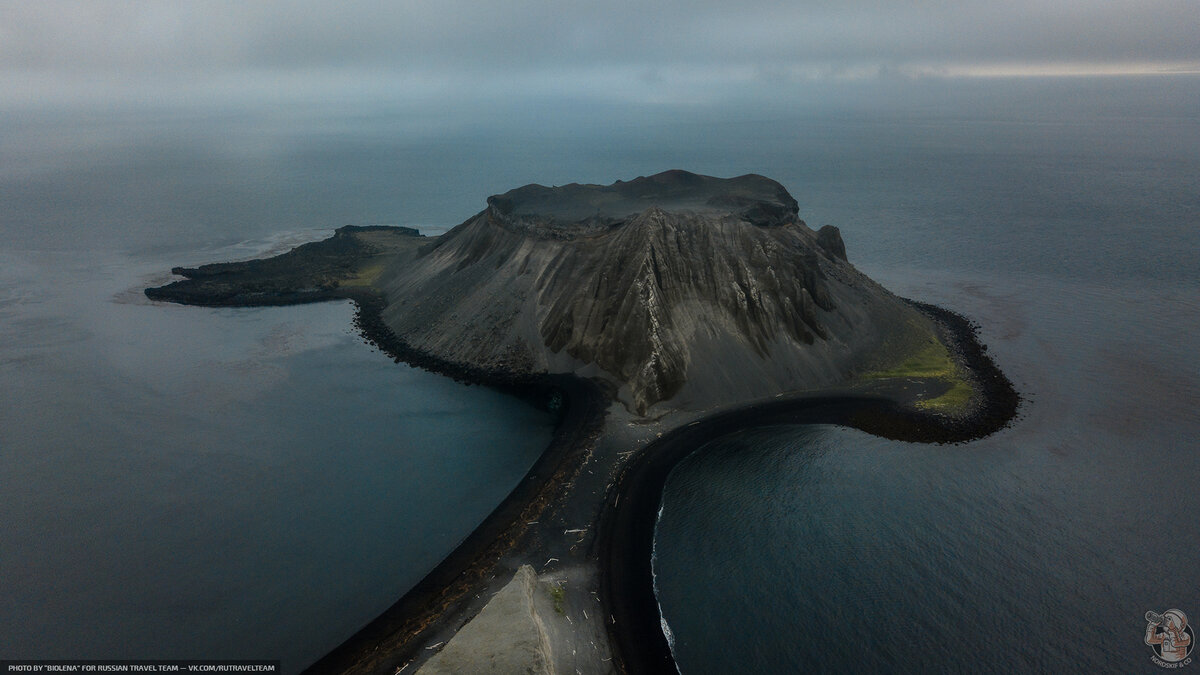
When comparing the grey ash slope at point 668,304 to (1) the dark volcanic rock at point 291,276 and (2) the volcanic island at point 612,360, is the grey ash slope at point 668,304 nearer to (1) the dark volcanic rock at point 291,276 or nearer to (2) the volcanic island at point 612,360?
(2) the volcanic island at point 612,360

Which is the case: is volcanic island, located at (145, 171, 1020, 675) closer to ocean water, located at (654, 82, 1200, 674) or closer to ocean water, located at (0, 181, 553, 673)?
ocean water, located at (654, 82, 1200, 674)

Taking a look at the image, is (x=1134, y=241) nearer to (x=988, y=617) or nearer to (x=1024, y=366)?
(x=1024, y=366)

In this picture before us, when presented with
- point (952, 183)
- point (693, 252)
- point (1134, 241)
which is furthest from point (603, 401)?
point (952, 183)

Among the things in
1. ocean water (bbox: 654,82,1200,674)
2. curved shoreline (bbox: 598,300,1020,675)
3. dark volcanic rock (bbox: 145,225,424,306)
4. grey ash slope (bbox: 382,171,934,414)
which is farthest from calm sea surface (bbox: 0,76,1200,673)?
grey ash slope (bbox: 382,171,934,414)

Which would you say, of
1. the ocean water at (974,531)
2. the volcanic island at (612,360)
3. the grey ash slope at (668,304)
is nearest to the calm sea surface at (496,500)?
the ocean water at (974,531)

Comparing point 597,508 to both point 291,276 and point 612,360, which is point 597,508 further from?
point 291,276

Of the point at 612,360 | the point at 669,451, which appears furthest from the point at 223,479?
the point at 669,451
